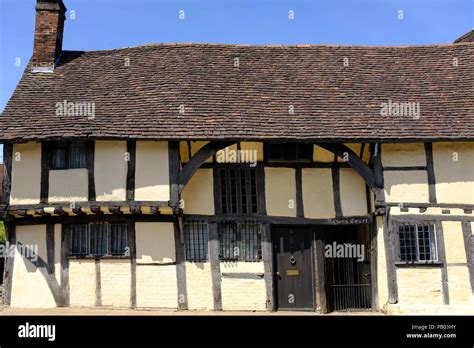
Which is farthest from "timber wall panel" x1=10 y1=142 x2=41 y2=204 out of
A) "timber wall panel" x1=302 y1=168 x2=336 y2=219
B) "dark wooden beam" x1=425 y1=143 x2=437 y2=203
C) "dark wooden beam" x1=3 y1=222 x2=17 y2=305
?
"dark wooden beam" x1=425 y1=143 x2=437 y2=203

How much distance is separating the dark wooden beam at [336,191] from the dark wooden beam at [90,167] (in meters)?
5.93

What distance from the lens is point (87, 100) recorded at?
1294 cm

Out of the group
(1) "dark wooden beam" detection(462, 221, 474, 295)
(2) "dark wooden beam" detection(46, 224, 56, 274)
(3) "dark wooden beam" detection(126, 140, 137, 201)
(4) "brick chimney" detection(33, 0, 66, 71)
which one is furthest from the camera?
(4) "brick chimney" detection(33, 0, 66, 71)

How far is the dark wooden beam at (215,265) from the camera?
1198 centimetres

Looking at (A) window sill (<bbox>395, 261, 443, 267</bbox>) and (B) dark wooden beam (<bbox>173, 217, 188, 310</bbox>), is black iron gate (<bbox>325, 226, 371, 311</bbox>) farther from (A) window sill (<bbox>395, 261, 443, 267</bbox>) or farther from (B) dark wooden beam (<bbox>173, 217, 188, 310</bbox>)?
(B) dark wooden beam (<bbox>173, 217, 188, 310</bbox>)

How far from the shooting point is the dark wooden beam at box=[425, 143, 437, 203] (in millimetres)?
11855

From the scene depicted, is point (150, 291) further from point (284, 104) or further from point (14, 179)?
point (284, 104)

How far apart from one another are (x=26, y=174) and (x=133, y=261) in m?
3.40

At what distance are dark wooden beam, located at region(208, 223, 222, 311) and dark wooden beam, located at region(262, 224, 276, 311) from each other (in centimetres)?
115

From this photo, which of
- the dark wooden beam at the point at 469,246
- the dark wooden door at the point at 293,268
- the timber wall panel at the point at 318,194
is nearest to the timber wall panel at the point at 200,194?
the dark wooden door at the point at 293,268

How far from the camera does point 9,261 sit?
39.6ft

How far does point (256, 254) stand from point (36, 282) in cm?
544
